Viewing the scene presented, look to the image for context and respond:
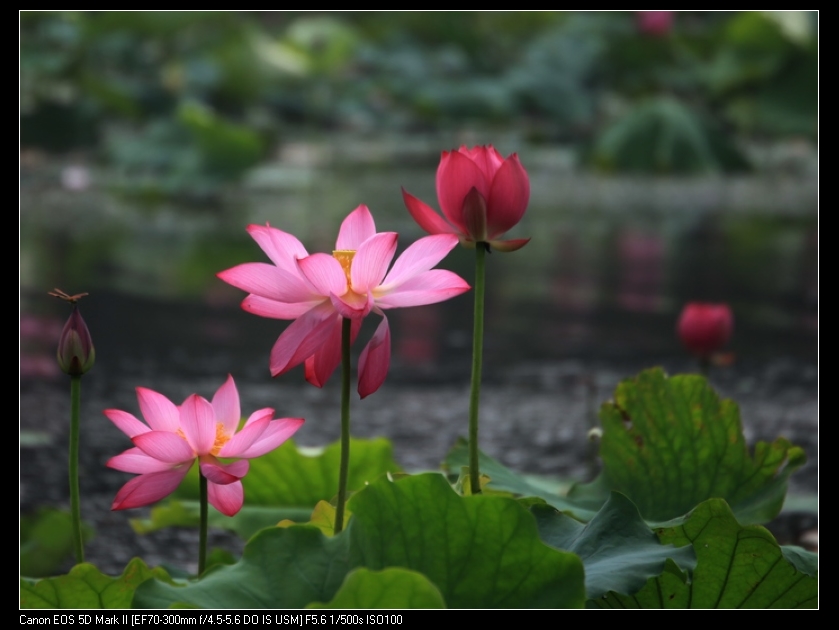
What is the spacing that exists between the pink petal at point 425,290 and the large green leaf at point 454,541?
60mm

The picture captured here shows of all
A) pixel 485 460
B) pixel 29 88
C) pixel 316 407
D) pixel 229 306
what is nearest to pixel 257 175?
pixel 29 88

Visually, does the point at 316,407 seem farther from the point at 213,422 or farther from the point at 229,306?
the point at 213,422

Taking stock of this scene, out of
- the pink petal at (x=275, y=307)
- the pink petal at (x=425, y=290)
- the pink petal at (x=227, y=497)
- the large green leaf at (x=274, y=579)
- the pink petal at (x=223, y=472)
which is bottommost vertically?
the large green leaf at (x=274, y=579)

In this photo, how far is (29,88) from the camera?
101 inches

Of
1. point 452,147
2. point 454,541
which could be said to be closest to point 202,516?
point 454,541

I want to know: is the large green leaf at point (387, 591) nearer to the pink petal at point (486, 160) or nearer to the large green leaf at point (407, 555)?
the large green leaf at point (407, 555)

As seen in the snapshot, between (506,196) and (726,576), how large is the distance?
0.17 metres

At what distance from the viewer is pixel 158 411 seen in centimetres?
37

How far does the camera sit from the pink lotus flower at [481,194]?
0.37m

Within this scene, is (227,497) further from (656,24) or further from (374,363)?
(656,24)

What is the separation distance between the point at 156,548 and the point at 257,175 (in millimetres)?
1940

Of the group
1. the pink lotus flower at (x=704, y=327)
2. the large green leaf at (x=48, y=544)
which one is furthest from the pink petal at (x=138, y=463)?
the pink lotus flower at (x=704, y=327)

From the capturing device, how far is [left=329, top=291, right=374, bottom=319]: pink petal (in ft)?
1.08

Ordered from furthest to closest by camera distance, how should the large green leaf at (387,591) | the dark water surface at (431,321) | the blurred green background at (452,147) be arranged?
the blurred green background at (452,147)
the dark water surface at (431,321)
the large green leaf at (387,591)
